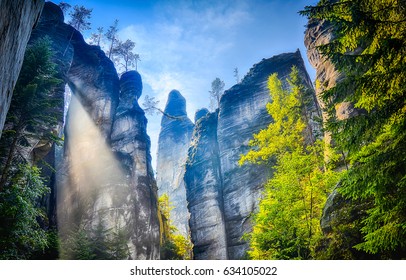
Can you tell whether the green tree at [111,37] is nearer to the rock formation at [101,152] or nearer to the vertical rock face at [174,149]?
the rock formation at [101,152]

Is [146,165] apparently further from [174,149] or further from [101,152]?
[174,149]

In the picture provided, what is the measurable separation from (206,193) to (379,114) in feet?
63.4

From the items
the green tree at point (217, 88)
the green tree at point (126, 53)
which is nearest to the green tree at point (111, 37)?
the green tree at point (126, 53)

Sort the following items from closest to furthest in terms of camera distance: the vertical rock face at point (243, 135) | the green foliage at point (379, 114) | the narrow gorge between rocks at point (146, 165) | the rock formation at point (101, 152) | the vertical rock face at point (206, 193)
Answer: the green foliage at point (379, 114)
the narrow gorge between rocks at point (146, 165)
the rock formation at point (101, 152)
the vertical rock face at point (243, 135)
the vertical rock face at point (206, 193)

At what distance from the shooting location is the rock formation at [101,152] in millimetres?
19391

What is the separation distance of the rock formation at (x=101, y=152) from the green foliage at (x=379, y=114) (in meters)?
14.0

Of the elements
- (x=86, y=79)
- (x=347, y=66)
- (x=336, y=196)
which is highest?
(x=86, y=79)

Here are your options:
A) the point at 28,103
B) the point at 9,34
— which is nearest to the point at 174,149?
the point at 28,103

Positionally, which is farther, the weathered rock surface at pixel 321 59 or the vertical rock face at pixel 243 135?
the vertical rock face at pixel 243 135

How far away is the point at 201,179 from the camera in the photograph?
2389cm

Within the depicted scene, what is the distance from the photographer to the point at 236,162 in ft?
73.9
